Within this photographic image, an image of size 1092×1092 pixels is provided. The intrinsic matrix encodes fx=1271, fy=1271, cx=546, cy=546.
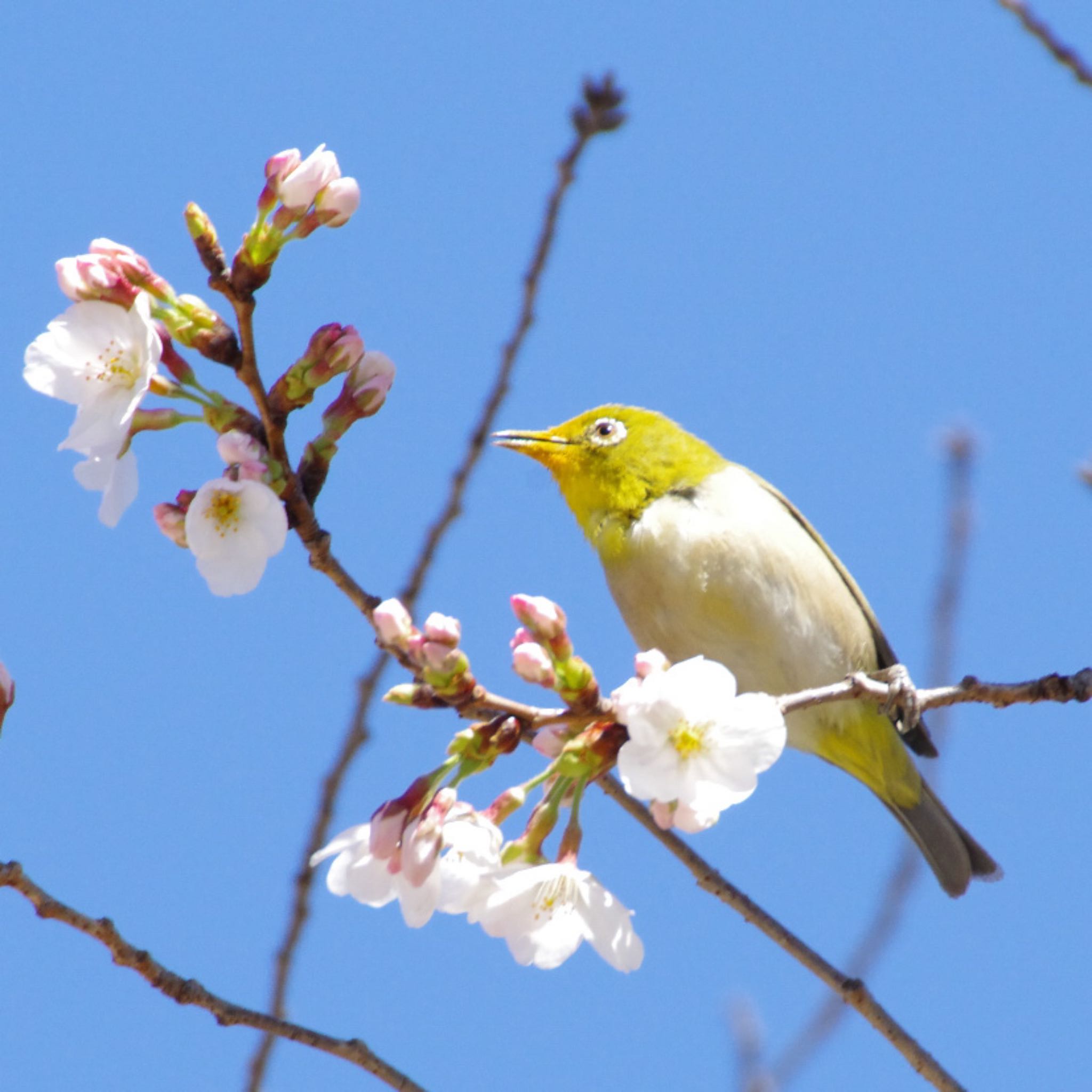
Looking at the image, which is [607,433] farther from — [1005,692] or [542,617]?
[542,617]

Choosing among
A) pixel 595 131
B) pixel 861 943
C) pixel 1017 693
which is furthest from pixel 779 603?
→ pixel 595 131

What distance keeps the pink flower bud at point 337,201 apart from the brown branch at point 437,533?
782mm

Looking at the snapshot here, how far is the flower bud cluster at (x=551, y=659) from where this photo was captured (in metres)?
2.56

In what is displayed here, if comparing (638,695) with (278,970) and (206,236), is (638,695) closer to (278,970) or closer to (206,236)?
(206,236)

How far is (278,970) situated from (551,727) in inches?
59.2

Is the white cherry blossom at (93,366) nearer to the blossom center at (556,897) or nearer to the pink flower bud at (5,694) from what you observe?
the pink flower bud at (5,694)

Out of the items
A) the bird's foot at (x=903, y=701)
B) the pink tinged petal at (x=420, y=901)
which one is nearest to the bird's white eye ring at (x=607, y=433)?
the bird's foot at (x=903, y=701)

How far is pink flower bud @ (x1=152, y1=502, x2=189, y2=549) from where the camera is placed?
2627 mm

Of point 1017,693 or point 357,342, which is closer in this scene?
point 357,342

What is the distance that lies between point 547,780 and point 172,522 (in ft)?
3.13

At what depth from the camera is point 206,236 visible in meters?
→ 2.63

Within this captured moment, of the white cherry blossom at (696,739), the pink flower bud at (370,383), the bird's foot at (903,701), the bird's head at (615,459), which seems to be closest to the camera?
the white cherry blossom at (696,739)

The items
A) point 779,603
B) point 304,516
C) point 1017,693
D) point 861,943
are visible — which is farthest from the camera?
point 779,603

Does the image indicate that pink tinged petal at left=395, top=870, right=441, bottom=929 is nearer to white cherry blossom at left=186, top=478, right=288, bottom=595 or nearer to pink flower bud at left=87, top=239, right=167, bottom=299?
white cherry blossom at left=186, top=478, right=288, bottom=595
